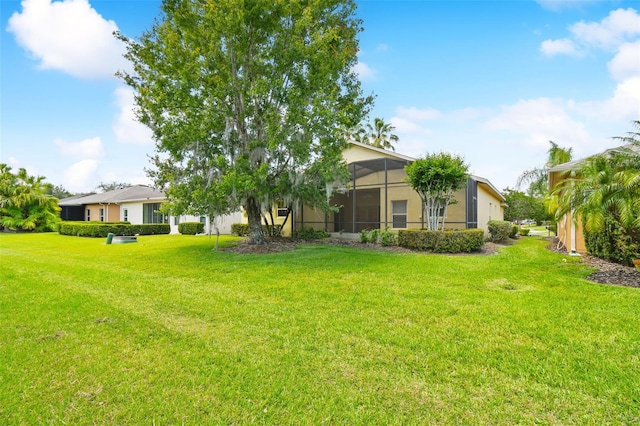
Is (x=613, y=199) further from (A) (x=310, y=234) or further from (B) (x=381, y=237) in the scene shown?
(A) (x=310, y=234)

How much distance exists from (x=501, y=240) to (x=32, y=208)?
32.0 metres

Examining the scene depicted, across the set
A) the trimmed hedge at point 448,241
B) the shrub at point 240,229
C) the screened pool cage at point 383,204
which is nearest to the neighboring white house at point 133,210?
the shrub at point 240,229

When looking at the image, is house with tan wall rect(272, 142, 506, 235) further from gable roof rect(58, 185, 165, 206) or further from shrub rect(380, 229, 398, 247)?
gable roof rect(58, 185, 165, 206)

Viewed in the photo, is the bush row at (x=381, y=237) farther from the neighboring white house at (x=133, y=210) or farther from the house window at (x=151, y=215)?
the house window at (x=151, y=215)

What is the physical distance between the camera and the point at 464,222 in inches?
516

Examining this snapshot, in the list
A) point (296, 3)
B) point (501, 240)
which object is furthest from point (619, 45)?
point (296, 3)

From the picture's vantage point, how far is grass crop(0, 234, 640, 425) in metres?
2.42

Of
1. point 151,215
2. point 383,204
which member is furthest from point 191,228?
point 383,204

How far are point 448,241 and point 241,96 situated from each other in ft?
28.1

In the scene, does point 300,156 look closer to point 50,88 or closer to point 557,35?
point 557,35

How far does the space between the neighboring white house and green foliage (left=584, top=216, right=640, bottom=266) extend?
16.7 metres

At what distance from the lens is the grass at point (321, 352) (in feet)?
7.94

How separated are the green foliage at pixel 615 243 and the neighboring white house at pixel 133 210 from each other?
54.9 feet

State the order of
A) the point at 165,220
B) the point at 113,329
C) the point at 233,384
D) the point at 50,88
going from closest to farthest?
1. the point at 233,384
2. the point at 113,329
3. the point at 50,88
4. the point at 165,220
